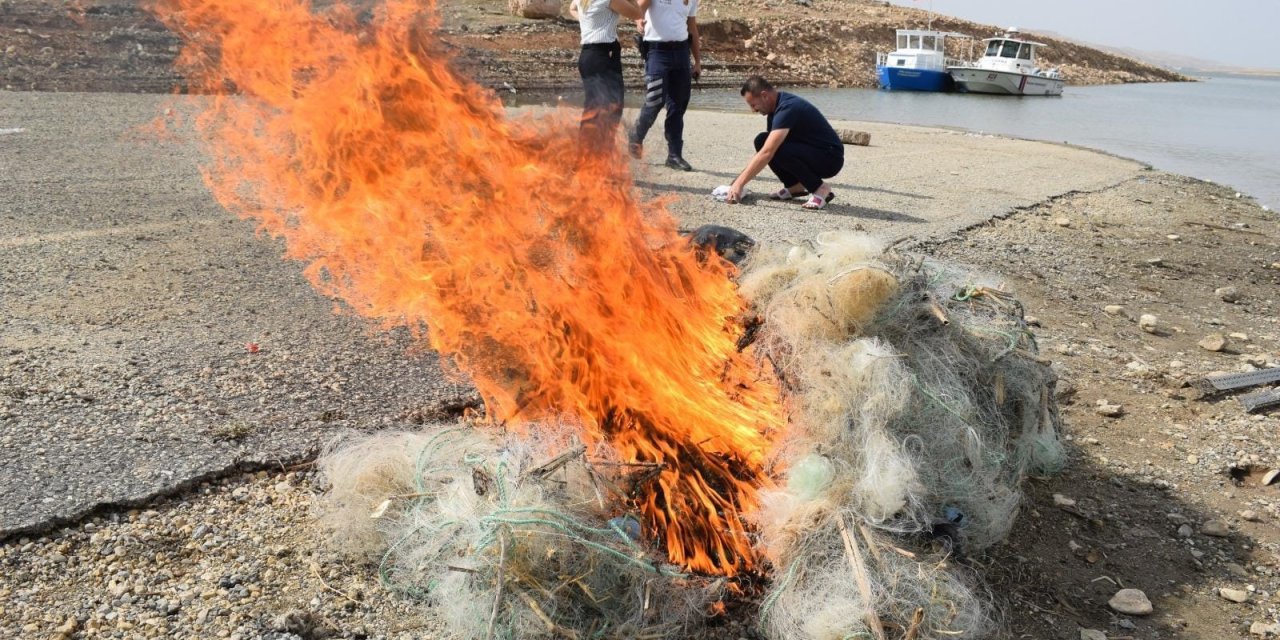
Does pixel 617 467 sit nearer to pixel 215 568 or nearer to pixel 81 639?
pixel 215 568

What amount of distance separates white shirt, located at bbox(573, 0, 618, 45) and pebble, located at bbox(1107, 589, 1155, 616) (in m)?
6.33

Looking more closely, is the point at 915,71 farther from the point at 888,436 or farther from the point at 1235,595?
the point at 888,436

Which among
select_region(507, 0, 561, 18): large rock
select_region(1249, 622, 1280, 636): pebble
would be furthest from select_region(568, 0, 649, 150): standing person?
select_region(507, 0, 561, 18): large rock

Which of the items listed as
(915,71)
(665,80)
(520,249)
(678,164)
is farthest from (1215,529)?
(915,71)

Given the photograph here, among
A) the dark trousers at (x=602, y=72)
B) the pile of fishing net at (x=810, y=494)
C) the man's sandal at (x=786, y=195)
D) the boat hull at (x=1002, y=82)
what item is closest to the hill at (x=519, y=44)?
the dark trousers at (x=602, y=72)

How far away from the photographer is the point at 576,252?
11.3ft

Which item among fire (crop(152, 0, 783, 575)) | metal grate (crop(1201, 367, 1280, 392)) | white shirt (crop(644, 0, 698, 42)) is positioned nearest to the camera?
fire (crop(152, 0, 783, 575))

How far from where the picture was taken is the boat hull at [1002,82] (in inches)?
1368

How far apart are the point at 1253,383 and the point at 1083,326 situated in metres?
1.22

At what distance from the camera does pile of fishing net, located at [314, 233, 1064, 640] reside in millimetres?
2527

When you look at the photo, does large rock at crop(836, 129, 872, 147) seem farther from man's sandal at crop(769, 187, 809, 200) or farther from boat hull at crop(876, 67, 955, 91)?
boat hull at crop(876, 67, 955, 91)

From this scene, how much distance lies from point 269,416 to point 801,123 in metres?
5.86

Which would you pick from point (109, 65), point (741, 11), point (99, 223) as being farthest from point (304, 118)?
point (741, 11)

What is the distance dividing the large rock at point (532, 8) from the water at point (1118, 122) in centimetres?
535
